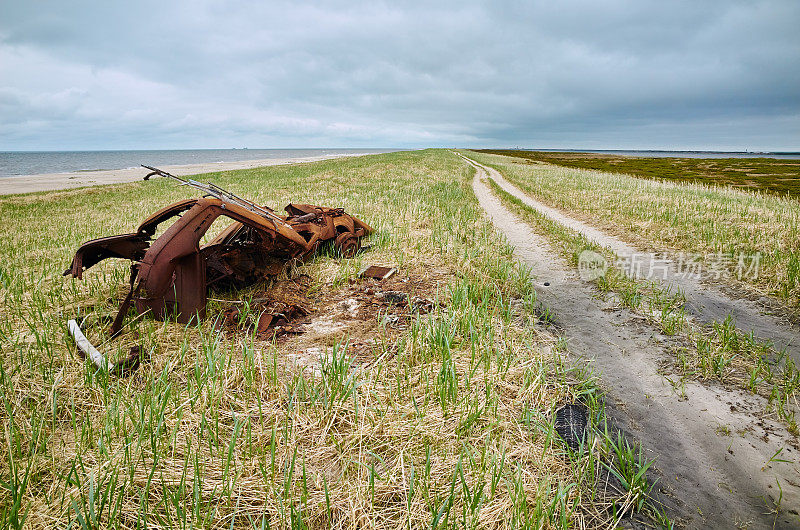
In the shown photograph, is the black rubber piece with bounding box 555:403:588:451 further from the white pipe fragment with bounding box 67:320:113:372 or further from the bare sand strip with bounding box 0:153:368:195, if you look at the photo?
the bare sand strip with bounding box 0:153:368:195

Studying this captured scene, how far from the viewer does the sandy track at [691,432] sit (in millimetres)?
2072

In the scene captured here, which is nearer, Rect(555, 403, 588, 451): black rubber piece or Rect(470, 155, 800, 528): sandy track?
Rect(470, 155, 800, 528): sandy track

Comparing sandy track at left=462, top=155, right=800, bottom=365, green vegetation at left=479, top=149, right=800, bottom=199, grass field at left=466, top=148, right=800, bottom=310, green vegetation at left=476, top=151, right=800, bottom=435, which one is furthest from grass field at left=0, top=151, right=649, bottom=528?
green vegetation at left=479, top=149, right=800, bottom=199

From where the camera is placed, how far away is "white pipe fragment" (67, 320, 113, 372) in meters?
2.76

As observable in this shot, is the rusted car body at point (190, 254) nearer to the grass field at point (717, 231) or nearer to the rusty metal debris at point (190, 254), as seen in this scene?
the rusty metal debris at point (190, 254)

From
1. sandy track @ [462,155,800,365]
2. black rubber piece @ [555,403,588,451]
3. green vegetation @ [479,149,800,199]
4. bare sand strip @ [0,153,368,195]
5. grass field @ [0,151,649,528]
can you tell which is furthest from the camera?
green vegetation @ [479,149,800,199]

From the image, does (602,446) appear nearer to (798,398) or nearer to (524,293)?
(798,398)

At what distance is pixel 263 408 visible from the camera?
8.79 ft

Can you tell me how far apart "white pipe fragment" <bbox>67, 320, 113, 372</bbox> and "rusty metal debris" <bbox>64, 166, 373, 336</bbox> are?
0.25m

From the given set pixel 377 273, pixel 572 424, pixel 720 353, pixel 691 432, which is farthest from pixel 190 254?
pixel 720 353

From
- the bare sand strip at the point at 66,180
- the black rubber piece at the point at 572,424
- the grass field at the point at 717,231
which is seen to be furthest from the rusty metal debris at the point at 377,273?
the bare sand strip at the point at 66,180

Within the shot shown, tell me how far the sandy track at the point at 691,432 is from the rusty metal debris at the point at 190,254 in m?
3.75

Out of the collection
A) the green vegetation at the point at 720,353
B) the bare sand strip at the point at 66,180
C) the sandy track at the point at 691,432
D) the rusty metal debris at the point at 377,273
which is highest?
the bare sand strip at the point at 66,180

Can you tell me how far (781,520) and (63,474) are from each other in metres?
3.93
